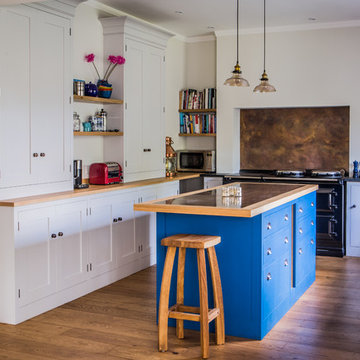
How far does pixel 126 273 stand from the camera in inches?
217

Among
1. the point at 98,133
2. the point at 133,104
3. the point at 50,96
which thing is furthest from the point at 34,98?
the point at 133,104

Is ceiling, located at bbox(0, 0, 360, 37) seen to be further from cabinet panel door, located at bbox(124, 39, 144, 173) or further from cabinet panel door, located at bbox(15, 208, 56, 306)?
cabinet panel door, located at bbox(15, 208, 56, 306)

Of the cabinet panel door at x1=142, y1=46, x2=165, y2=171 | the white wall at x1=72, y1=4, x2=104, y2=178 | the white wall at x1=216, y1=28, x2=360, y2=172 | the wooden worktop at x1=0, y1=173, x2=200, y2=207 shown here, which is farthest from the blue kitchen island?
the white wall at x1=216, y1=28, x2=360, y2=172

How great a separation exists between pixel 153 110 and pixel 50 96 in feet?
6.13

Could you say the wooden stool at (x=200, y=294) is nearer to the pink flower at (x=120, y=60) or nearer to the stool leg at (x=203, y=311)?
the stool leg at (x=203, y=311)

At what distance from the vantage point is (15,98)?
4.20 metres

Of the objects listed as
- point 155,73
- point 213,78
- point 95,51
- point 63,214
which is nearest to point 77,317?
point 63,214

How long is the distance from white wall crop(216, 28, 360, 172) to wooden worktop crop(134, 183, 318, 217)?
7.14 ft

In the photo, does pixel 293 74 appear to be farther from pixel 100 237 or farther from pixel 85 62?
pixel 100 237

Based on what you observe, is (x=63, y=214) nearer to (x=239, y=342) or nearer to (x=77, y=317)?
(x=77, y=317)

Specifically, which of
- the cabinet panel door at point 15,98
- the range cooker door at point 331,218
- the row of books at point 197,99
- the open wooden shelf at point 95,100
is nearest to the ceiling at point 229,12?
the row of books at point 197,99

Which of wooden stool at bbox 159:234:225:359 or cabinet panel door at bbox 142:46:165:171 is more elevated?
cabinet panel door at bbox 142:46:165:171

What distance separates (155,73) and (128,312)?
2934 millimetres

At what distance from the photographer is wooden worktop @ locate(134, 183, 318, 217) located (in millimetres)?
3588
